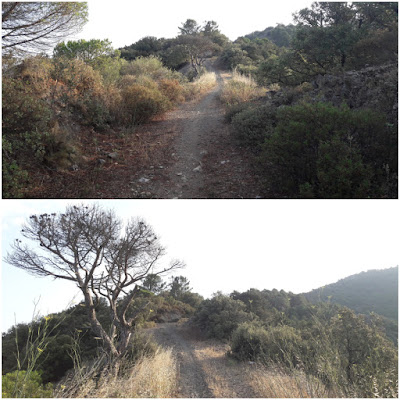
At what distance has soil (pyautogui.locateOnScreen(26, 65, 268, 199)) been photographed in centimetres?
646

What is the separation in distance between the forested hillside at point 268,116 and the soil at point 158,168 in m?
0.06

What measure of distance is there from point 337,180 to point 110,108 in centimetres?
851

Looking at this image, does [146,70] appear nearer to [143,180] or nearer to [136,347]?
[143,180]

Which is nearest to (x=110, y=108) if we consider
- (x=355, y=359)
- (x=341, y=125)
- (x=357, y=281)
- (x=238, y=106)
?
(x=238, y=106)

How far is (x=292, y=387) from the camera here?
477 cm

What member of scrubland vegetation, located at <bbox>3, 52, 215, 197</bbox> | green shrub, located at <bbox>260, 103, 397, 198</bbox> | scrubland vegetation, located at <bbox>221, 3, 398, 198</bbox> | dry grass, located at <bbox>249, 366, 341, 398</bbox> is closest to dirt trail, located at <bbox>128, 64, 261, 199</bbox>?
scrubland vegetation, located at <bbox>221, 3, 398, 198</bbox>

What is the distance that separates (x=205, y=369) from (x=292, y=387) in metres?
3.85

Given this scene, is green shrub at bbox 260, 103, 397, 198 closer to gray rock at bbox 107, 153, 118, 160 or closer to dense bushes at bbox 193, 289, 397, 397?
dense bushes at bbox 193, 289, 397, 397

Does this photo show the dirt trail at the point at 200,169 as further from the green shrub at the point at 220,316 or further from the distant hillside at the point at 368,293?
the green shrub at the point at 220,316

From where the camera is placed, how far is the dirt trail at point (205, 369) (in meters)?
6.12

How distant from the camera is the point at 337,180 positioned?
4.75m

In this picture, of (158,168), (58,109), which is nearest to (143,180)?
(158,168)

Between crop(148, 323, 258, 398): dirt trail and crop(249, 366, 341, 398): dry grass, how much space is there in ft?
1.24

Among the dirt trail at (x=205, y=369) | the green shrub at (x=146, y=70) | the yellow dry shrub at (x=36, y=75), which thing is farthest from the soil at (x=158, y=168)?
the green shrub at (x=146, y=70)
